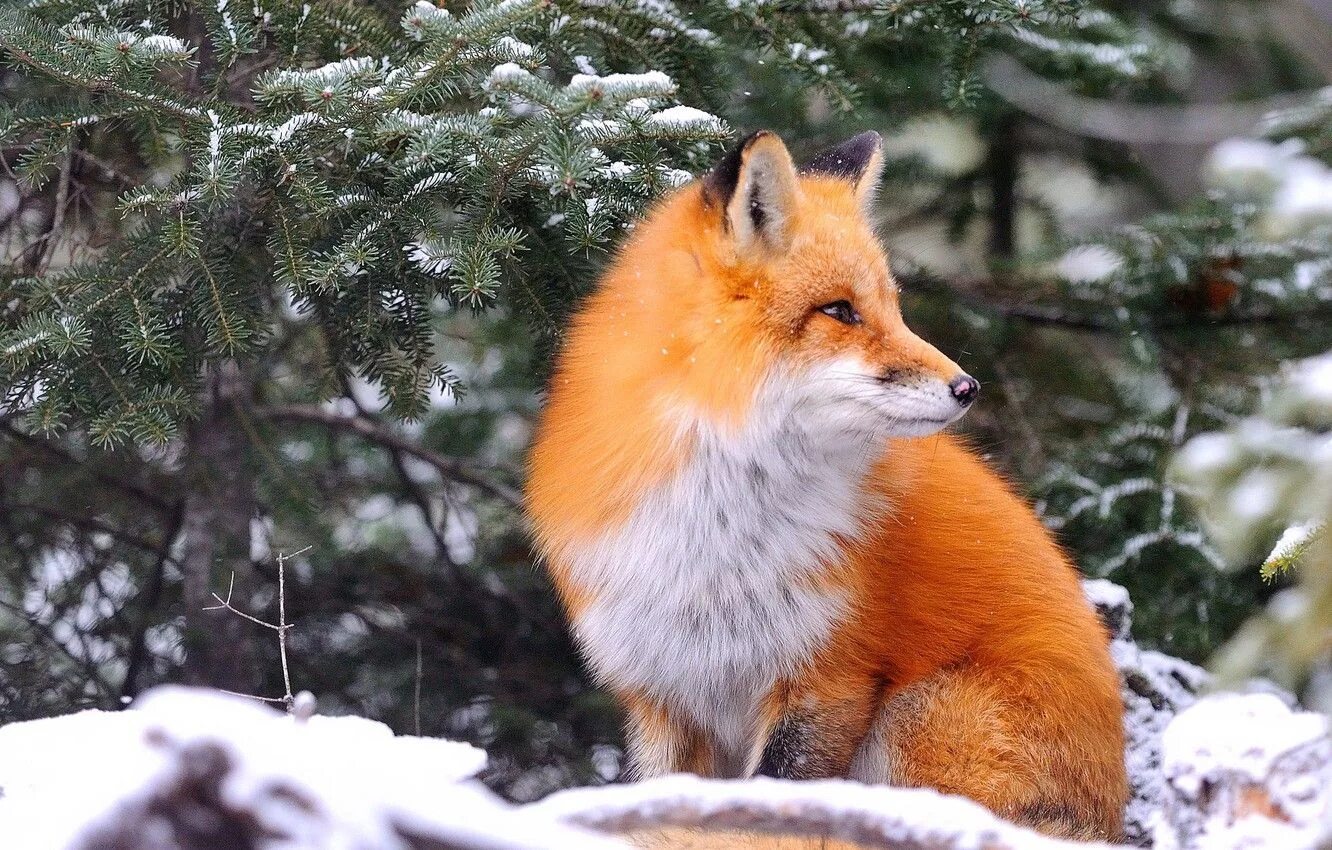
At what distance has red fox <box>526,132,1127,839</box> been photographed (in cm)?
291

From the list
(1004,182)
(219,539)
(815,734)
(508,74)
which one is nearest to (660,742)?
(815,734)

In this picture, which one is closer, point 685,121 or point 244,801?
point 244,801

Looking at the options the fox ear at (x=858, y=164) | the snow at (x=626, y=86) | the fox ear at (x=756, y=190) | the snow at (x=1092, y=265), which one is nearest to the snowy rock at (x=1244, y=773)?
the fox ear at (x=756, y=190)

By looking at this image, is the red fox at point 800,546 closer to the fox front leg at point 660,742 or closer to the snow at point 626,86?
the fox front leg at point 660,742

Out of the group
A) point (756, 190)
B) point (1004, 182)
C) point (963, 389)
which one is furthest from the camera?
point (1004, 182)

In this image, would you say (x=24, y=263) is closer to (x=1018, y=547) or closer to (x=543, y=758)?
(x=543, y=758)

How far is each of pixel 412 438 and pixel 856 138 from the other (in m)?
2.48

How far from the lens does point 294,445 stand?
523 cm

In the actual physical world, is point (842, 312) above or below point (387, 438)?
above

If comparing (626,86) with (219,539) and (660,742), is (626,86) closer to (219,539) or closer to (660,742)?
(660,742)

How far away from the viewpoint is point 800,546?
3.01 metres

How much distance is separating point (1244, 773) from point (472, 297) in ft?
6.69

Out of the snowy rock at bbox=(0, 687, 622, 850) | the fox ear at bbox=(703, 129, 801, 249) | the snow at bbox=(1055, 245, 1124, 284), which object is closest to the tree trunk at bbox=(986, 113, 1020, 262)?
the snow at bbox=(1055, 245, 1124, 284)

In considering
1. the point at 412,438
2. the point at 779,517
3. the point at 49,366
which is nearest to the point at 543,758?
the point at 412,438
